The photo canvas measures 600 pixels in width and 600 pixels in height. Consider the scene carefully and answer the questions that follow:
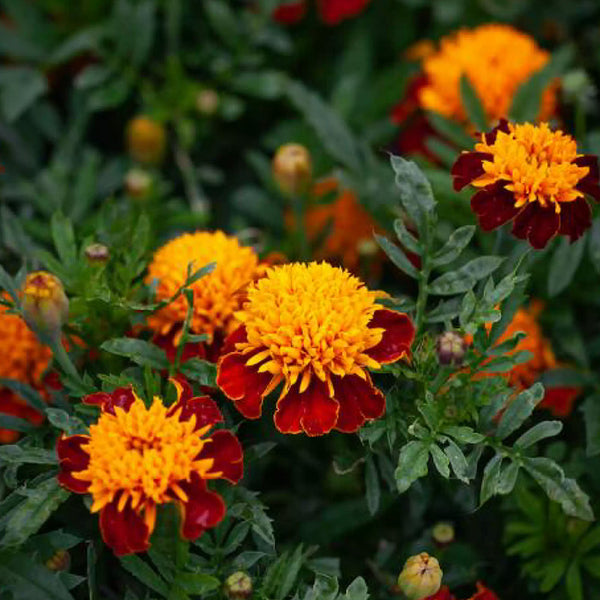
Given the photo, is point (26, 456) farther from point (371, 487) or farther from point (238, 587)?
point (371, 487)

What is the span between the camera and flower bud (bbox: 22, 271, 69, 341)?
1.02 meters

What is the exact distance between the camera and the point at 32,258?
1361 millimetres

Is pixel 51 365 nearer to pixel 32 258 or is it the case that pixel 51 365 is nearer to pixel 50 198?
pixel 32 258

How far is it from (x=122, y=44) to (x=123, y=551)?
1.09 meters

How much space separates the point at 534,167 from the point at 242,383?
0.40 m

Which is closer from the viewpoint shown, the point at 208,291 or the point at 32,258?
the point at 208,291

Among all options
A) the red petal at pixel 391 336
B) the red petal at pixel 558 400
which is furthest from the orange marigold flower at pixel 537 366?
the red petal at pixel 391 336

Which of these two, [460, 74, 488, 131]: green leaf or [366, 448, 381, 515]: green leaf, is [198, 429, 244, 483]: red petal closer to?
[366, 448, 381, 515]: green leaf

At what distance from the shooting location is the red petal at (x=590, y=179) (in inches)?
43.6

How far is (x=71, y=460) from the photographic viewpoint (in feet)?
3.14

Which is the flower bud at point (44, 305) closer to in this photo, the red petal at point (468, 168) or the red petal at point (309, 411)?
the red petal at point (309, 411)

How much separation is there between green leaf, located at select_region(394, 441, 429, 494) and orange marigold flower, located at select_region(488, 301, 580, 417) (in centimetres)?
36

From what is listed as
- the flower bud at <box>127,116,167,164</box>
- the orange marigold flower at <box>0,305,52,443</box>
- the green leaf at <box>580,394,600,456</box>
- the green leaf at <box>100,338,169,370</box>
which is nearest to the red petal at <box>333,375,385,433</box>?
the green leaf at <box>100,338,169,370</box>

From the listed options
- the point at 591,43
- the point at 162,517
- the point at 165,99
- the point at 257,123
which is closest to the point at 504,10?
the point at 591,43
